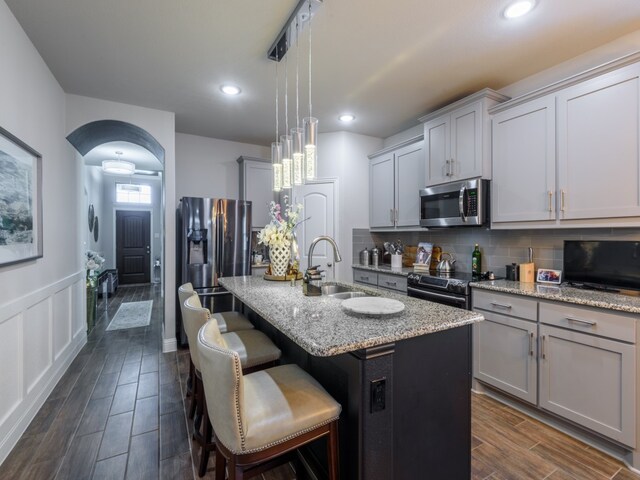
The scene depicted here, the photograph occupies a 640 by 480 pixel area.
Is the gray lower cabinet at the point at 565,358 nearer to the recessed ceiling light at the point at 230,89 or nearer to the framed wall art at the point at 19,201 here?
the recessed ceiling light at the point at 230,89

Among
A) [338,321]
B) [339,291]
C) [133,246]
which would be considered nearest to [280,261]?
[339,291]

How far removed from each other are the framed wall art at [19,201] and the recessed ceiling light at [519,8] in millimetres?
3097

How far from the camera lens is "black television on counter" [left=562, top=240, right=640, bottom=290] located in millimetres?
2072

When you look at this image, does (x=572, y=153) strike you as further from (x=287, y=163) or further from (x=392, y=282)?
(x=287, y=163)

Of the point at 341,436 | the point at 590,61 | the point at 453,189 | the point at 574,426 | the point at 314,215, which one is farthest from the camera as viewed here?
the point at 314,215

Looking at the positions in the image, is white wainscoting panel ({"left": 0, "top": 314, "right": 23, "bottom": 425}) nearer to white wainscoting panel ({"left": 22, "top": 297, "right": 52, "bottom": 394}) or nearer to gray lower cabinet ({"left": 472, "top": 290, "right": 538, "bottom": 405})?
white wainscoting panel ({"left": 22, "top": 297, "right": 52, "bottom": 394})

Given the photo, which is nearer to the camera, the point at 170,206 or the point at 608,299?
the point at 608,299

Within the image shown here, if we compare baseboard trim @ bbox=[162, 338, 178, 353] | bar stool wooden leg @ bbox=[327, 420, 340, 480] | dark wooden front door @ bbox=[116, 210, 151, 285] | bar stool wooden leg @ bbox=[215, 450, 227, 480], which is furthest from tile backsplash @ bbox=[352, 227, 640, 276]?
dark wooden front door @ bbox=[116, 210, 151, 285]

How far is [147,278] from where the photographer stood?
7.94 metres

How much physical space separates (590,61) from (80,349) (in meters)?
5.50

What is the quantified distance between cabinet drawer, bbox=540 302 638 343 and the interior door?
2402 millimetres

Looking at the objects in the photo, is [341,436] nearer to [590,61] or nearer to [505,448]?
[505,448]

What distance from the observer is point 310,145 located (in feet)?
6.31

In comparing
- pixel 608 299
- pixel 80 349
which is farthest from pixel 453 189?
pixel 80 349
